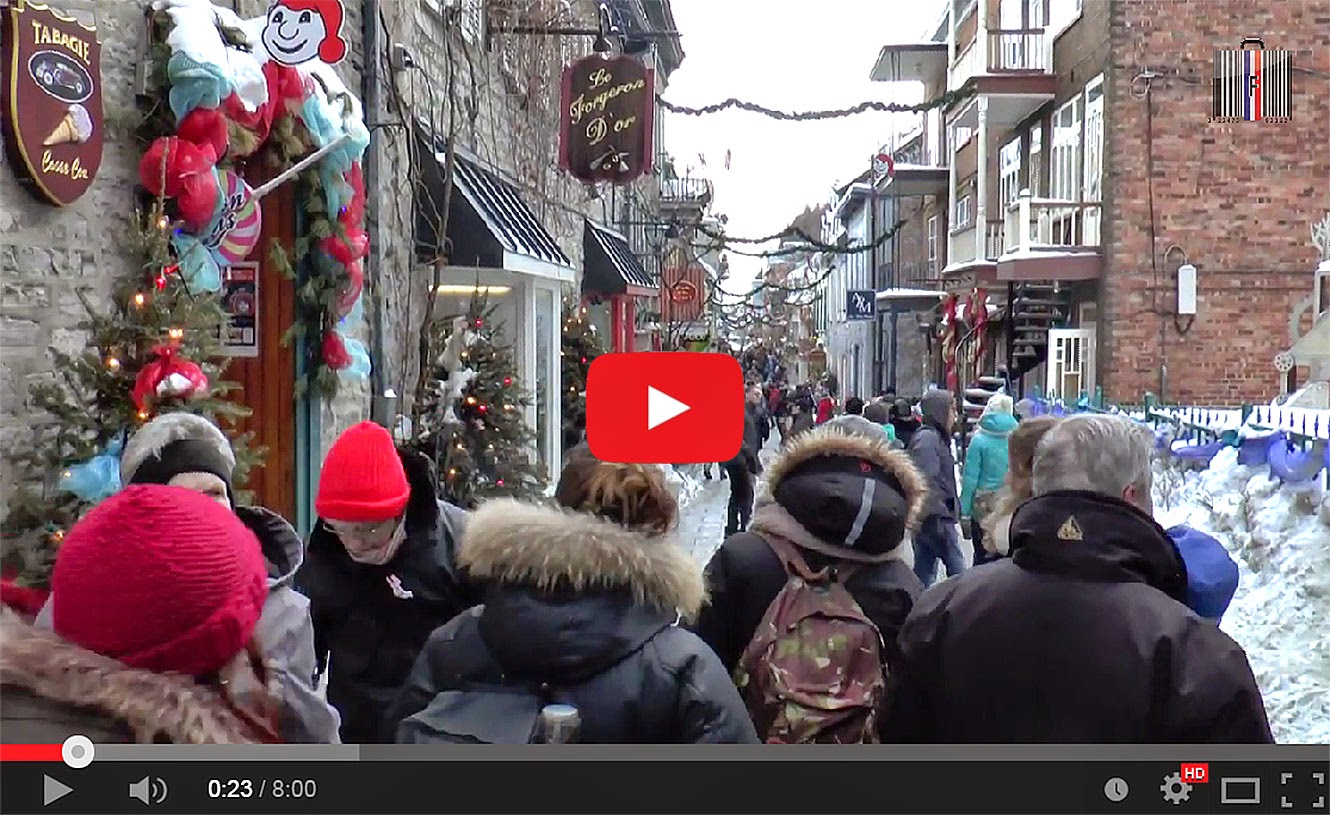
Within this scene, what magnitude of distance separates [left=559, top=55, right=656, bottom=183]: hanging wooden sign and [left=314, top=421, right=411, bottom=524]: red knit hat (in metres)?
7.32

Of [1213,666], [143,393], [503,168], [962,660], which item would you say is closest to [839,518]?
[962,660]

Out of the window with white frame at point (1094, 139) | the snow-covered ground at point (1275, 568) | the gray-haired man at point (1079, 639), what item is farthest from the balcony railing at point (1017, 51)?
the gray-haired man at point (1079, 639)

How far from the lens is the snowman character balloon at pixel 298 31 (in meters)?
5.21

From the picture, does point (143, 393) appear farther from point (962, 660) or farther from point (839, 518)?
point (962, 660)

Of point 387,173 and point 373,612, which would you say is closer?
point 373,612

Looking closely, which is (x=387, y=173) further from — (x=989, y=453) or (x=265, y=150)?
(x=989, y=453)

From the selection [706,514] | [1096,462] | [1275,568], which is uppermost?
[1096,462]

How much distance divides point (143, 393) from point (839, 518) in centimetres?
258

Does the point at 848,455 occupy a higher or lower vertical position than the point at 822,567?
higher

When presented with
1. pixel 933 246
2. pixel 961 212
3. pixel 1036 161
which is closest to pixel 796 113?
pixel 1036 161

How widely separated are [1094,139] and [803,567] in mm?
11588

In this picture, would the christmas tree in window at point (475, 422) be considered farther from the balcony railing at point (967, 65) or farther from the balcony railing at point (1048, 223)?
the balcony railing at point (967, 65)

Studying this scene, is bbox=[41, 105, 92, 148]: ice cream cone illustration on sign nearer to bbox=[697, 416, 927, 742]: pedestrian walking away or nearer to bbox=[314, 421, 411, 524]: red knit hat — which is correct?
bbox=[314, 421, 411, 524]: red knit hat

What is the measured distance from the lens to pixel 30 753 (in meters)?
1.77
